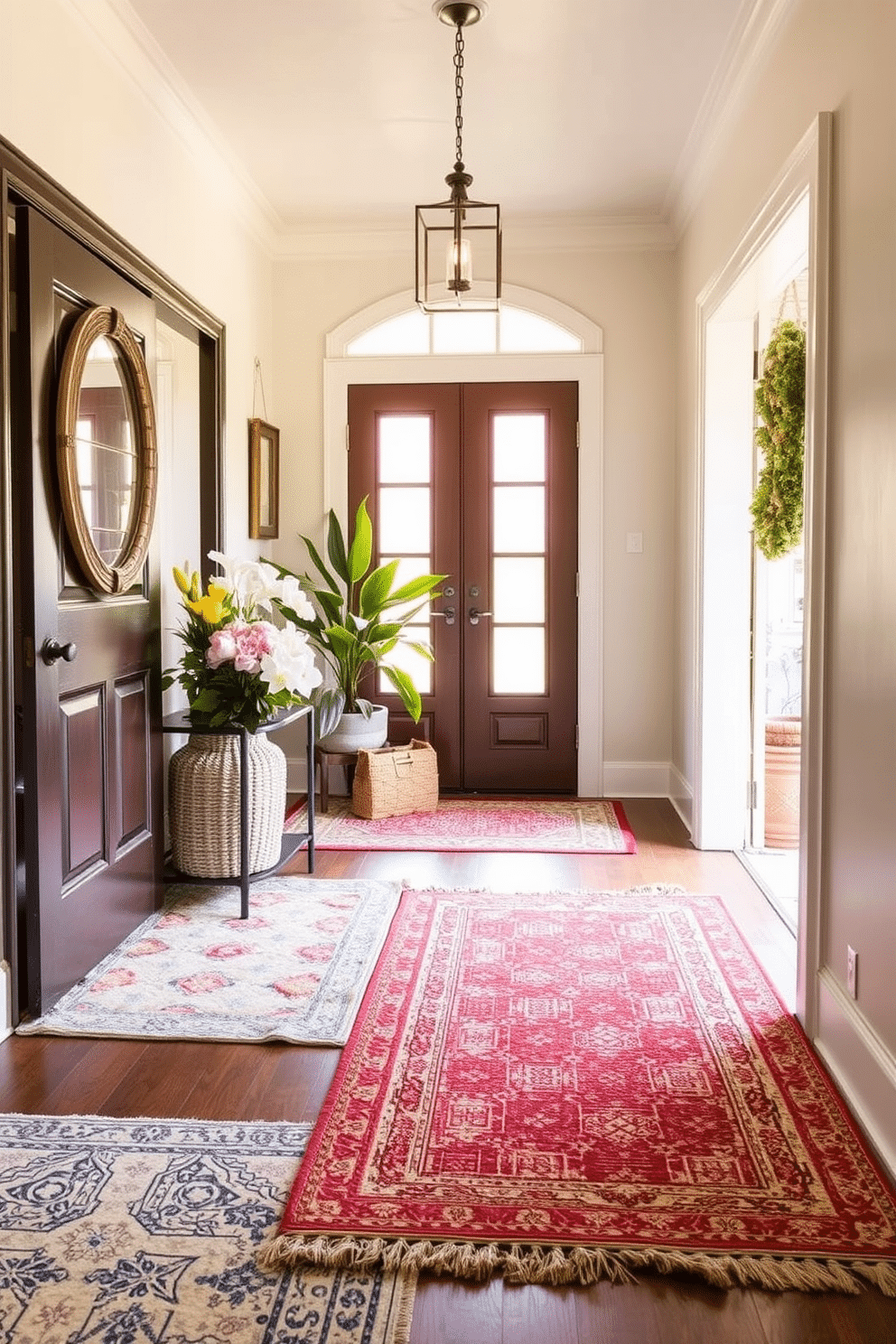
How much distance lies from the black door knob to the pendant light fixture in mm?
1583

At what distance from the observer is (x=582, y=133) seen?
4457 mm

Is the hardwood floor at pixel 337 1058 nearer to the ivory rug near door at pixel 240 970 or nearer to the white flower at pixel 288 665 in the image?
the ivory rug near door at pixel 240 970

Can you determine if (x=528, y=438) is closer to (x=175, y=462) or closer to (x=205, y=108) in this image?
Answer: (x=175, y=462)

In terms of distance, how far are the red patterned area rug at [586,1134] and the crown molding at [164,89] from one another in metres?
2.78

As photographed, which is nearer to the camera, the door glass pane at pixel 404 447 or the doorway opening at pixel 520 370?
the doorway opening at pixel 520 370

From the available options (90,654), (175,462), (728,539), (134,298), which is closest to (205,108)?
(134,298)

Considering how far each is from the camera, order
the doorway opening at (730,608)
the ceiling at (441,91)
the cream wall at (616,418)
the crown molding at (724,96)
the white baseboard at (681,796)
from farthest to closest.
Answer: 1. the cream wall at (616,418)
2. the white baseboard at (681,796)
3. the doorway opening at (730,608)
4. the ceiling at (441,91)
5. the crown molding at (724,96)

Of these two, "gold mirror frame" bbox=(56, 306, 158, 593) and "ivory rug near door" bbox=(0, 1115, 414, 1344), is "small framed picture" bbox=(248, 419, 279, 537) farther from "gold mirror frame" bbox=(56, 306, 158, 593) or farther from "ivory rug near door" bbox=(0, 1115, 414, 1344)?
"ivory rug near door" bbox=(0, 1115, 414, 1344)

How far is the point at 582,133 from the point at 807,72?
1.67 m

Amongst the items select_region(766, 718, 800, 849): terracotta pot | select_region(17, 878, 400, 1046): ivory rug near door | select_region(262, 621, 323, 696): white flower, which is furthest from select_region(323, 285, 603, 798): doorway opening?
select_region(262, 621, 323, 696): white flower

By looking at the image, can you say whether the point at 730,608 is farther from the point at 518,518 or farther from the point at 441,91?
the point at 441,91

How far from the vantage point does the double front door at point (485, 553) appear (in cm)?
575

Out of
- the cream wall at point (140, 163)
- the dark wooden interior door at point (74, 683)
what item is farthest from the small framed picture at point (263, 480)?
the dark wooden interior door at point (74, 683)

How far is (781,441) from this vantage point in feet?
12.2
